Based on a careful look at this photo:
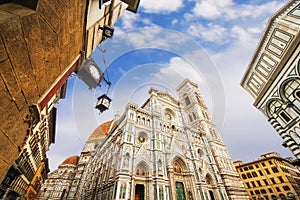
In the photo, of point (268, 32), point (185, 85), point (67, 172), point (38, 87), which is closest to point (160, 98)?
point (185, 85)

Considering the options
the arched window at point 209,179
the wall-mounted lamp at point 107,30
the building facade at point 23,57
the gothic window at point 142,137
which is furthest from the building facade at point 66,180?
the building facade at point 23,57

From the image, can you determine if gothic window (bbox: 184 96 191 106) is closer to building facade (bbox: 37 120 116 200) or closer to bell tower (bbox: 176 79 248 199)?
bell tower (bbox: 176 79 248 199)

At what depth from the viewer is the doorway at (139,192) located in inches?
570

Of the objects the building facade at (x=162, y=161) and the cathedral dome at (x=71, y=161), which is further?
the cathedral dome at (x=71, y=161)

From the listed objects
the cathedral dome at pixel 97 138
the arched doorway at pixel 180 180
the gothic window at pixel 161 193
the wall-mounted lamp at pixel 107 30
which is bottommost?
the gothic window at pixel 161 193

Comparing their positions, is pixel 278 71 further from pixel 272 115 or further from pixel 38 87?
pixel 38 87

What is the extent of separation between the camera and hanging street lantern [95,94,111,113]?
722cm

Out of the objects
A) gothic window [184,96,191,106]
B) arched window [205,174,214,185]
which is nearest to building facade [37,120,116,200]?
arched window [205,174,214,185]

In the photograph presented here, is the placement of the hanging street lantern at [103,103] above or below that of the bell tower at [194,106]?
below

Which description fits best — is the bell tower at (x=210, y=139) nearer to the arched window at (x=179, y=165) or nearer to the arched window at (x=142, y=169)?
the arched window at (x=179, y=165)

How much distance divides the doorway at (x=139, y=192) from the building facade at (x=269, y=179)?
35105mm

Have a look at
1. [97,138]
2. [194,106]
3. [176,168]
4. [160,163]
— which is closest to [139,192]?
[160,163]

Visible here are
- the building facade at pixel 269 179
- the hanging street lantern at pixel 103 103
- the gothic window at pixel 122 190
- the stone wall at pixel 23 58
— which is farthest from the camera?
the building facade at pixel 269 179

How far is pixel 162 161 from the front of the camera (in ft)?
56.9
